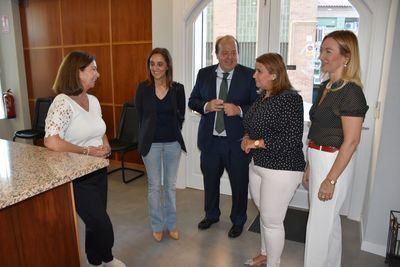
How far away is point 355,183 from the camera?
3.03 meters

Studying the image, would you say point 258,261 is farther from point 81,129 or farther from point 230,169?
point 81,129

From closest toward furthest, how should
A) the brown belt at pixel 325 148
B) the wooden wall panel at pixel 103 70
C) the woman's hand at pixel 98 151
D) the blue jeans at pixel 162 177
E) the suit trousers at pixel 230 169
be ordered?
1. the brown belt at pixel 325 148
2. the woman's hand at pixel 98 151
3. the blue jeans at pixel 162 177
4. the suit trousers at pixel 230 169
5. the wooden wall panel at pixel 103 70

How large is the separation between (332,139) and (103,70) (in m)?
3.67

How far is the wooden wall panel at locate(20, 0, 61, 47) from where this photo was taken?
485cm

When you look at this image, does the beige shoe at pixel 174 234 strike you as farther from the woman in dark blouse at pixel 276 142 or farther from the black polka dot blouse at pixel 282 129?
the black polka dot blouse at pixel 282 129

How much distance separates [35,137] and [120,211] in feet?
7.47

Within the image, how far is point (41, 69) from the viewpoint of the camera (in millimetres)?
5191

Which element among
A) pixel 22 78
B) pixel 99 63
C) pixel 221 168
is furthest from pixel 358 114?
pixel 22 78

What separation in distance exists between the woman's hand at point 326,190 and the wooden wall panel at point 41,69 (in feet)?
14.9

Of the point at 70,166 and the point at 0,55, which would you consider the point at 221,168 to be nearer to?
the point at 70,166

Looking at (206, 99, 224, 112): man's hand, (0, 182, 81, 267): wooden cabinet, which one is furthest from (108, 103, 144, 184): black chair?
(0, 182, 81, 267): wooden cabinet

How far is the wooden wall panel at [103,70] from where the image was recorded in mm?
4520

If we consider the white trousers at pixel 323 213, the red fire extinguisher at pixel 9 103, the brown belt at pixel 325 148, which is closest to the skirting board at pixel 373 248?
the white trousers at pixel 323 213

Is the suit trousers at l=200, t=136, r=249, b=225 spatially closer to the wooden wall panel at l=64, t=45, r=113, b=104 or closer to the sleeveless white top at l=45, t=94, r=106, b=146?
the sleeveless white top at l=45, t=94, r=106, b=146
